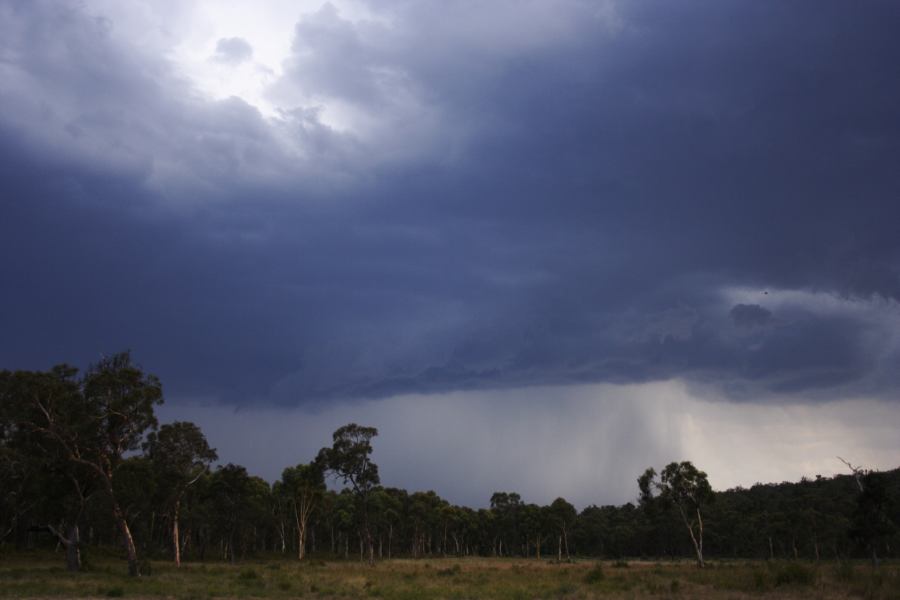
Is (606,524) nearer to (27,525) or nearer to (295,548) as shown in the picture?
(295,548)

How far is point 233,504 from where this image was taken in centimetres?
8912

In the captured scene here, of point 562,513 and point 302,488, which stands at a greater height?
point 302,488

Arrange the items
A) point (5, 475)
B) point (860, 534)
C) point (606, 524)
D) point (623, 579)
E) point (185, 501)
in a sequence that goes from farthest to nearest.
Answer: point (606, 524)
point (185, 501)
point (860, 534)
point (5, 475)
point (623, 579)

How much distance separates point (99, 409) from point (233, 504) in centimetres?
4707

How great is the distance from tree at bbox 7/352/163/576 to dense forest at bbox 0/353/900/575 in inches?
3.8

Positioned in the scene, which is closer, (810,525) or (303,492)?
(303,492)

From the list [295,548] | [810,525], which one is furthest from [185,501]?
[810,525]

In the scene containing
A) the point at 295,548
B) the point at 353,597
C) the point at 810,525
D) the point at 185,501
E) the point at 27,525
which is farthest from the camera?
the point at 295,548

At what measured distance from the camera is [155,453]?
57250 millimetres

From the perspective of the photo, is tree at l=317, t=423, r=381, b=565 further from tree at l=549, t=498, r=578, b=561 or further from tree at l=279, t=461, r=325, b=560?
tree at l=549, t=498, r=578, b=561

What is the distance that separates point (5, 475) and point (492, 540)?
443 ft

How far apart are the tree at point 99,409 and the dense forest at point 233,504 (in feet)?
0.32

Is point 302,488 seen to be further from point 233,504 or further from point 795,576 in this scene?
point 795,576

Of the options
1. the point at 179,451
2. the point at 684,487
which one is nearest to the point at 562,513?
→ the point at 684,487
